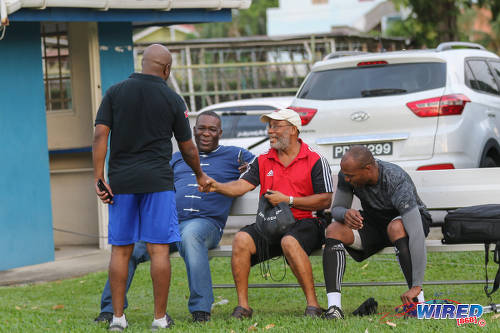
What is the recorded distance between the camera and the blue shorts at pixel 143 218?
19.4ft

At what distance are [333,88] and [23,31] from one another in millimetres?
3397

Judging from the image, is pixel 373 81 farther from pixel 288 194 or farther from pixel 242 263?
pixel 242 263

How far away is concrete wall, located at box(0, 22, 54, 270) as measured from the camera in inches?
385

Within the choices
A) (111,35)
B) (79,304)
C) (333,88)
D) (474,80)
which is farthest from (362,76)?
(79,304)

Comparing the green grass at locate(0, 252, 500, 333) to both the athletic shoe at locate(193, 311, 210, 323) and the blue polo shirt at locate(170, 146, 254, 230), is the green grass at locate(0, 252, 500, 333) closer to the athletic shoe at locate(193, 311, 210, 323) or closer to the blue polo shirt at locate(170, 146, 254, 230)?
the athletic shoe at locate(193, 311, 210, 323)

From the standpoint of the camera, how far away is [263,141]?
12.8 m

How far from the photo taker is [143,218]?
5.95m

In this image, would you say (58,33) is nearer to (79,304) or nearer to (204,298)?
(79,304)

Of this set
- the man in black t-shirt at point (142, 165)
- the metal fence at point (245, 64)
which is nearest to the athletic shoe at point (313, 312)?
the man in black t-shirt at point (142, 165)

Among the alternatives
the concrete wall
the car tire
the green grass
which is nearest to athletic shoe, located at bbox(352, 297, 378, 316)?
the green grass

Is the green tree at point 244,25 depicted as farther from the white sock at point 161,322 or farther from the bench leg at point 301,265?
the white sock at point 161,322

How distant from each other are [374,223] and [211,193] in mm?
1314

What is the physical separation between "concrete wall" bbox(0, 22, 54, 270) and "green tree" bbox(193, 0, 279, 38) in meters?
55.8

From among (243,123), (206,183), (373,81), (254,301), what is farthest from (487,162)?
(243,123)
